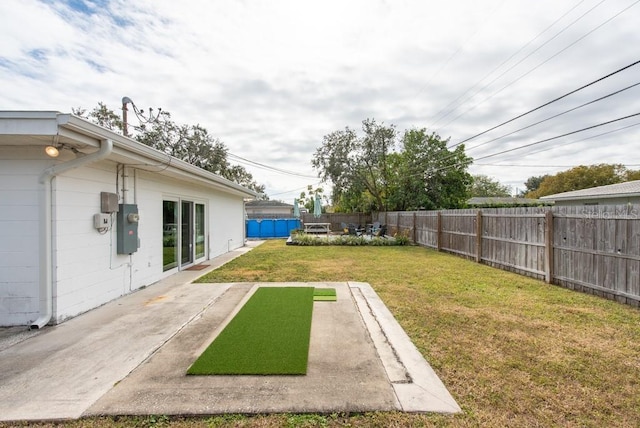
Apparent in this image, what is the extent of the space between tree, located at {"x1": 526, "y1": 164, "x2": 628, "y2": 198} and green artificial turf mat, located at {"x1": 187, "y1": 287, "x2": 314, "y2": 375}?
138 feet

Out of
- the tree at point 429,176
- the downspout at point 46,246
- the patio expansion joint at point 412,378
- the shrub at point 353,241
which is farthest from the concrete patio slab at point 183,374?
the tree at point 429,176

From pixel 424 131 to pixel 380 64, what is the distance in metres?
14.5

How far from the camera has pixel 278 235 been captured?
19.6 meters

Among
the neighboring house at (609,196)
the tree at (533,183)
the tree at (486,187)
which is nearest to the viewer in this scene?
the neighboring house at (609,196)

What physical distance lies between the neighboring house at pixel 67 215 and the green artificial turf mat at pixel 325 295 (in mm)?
3435

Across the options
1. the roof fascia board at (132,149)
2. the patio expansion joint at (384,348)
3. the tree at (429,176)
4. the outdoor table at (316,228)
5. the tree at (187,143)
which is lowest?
the patio expansion joint at (384,348)

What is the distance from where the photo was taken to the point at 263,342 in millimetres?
3270

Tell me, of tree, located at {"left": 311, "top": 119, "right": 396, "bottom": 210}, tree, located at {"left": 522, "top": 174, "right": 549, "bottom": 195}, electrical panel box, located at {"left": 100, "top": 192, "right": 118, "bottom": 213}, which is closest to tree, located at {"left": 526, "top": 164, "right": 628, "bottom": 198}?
tree, located at {"left": 311, "top": 119, "right": 396, "bottom": 210}

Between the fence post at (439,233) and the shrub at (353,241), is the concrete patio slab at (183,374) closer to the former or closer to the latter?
the fence post at (439,233)

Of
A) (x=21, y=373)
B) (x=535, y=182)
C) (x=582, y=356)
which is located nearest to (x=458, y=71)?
(x=582, y=356)

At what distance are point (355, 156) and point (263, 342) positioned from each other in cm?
2189

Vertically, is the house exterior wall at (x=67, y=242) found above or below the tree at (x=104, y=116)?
below

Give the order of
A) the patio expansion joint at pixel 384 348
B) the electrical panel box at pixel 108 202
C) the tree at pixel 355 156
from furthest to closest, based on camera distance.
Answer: the tree at pixel 355 156, the electrical panel box at pixel 108 202, the patio expansion joint at pixel 384 348

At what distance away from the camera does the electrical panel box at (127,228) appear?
5.18 metres
